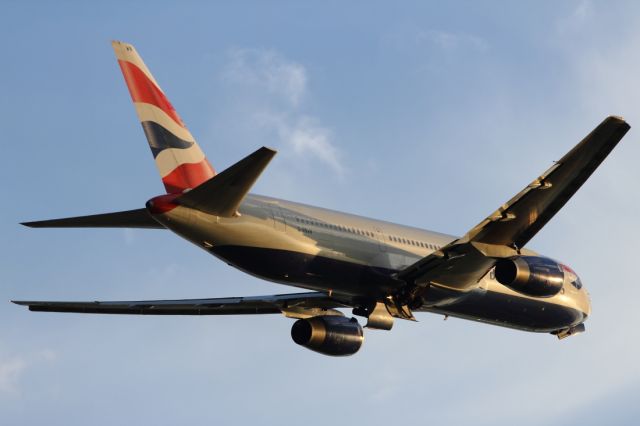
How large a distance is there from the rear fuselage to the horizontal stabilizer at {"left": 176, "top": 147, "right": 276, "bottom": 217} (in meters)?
0.34

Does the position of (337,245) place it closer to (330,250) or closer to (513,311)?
(330,250)

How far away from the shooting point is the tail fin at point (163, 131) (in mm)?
34438

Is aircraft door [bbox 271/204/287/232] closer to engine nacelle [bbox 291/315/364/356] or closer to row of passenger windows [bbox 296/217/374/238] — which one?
row of passenger windows [bbox 296/217/374/238]

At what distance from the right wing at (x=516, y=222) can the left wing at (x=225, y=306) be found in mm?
4159

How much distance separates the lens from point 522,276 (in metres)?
35.2

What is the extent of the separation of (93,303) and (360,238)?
32.8 feet

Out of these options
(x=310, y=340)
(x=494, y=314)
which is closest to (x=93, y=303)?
(x=310, y=340)

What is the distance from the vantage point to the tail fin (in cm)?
3444

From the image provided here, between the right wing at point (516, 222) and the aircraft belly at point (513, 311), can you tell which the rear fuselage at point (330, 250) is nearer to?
the aircraft belly at point (513, 311)

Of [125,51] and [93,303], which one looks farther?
[93,303]

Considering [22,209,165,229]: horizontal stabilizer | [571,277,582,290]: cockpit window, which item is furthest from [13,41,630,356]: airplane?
[571,277,582,290]: cockpit window

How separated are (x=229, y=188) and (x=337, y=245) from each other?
5.45m

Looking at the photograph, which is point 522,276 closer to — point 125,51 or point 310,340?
point 310,340

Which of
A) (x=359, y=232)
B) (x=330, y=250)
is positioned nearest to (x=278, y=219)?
(x=330, y=250)
